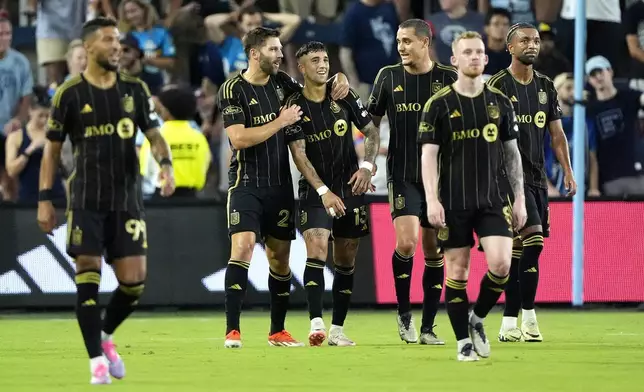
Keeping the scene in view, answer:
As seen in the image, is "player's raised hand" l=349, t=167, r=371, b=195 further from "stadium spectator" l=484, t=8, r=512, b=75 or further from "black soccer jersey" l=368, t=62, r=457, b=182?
"stadium spectator" l=484, t=8, r=512, b=75

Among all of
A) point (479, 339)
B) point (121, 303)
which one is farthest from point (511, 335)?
point (121, 303)

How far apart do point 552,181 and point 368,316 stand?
307 centimetres

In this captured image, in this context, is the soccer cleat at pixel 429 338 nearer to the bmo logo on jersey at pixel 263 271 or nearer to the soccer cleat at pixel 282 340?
the soccer cleat at pixel 282 340

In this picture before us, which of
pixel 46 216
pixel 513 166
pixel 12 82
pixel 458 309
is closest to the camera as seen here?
pixel 46 216

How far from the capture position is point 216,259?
52.4 feet

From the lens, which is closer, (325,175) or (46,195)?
(46,195)

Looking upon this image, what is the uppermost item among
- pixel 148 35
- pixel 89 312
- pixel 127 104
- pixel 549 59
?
pixel 148 35

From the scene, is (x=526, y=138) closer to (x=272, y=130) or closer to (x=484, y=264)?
(x=272, y=130)

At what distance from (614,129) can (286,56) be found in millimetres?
4580

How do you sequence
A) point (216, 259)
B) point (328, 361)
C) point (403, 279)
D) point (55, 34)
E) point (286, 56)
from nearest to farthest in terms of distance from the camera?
point (328, 361), point (403, 279), point (216, 259), point (55, 34), point (286, 56)

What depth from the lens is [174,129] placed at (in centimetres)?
1622

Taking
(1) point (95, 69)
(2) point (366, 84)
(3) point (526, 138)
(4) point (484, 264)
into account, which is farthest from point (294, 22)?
(1) point (95, 69)

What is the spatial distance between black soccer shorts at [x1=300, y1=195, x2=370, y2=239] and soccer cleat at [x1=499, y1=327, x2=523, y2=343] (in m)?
1.46

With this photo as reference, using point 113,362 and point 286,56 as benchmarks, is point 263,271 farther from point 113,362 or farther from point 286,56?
point 113,362
